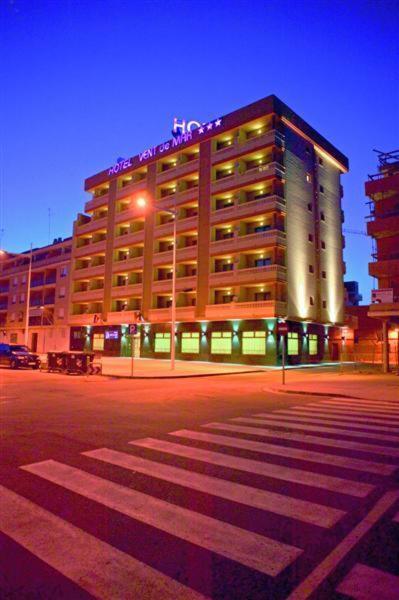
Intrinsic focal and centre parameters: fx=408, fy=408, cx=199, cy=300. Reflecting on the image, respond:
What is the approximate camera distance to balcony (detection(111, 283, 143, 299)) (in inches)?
1825

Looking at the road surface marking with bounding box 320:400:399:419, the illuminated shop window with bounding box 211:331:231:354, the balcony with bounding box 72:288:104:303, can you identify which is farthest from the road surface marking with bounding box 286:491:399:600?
the balcony with bounding box 72:288:104:303

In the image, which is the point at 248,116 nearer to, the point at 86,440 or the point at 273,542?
the point at 86,440

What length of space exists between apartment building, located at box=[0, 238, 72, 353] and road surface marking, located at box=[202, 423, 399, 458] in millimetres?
49876

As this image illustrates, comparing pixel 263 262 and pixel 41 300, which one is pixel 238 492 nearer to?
pixel 263 262

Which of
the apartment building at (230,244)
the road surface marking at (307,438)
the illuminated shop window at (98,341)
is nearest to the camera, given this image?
the road surface marking at (307,438)

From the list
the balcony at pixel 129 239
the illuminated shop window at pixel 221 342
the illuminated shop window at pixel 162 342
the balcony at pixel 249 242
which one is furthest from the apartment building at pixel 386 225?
the balcony at pixel 129 239

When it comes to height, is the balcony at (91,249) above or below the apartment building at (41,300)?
above

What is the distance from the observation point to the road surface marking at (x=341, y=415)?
30.0 feet

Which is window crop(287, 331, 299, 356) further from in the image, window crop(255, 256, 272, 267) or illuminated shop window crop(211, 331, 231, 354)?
window crop(255, 256, 272, 267)

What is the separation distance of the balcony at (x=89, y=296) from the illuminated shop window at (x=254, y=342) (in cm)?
2134

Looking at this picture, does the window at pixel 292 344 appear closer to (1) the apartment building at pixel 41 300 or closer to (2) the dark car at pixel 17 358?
(2) the dark car at pixel 17 358

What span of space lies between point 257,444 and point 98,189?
53.6 metres

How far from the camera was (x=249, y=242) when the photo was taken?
37.2 m

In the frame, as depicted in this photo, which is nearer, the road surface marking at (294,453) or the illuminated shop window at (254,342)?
the road surface marking at (294,453)
